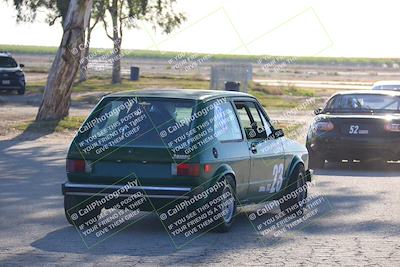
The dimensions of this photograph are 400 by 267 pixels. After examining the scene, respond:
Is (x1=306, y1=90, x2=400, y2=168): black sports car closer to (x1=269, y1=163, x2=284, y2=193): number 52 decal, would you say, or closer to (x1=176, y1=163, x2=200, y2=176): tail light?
(x1=269, y1=163, x2=284, y2=193): number 52 decal

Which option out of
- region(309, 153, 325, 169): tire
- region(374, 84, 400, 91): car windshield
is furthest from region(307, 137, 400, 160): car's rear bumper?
region(374, 84, 400, 91): car windshield

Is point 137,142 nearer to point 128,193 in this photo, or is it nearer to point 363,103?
point 128,193

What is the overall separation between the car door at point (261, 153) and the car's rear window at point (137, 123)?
1.03 meters

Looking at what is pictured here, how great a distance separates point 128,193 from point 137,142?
534mm

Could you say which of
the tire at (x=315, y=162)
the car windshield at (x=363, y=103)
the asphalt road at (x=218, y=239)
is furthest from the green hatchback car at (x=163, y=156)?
Result: the car windshield at (x=363, y=103)

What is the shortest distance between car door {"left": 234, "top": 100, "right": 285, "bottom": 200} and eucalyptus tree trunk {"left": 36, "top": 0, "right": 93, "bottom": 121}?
49.0ft

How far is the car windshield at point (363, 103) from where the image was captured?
784 inches

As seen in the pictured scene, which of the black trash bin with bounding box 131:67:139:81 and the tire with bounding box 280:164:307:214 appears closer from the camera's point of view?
the tire with bounding box 280:164:307:214

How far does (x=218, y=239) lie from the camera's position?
11.1 metres

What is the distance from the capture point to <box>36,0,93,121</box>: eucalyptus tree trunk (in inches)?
1080

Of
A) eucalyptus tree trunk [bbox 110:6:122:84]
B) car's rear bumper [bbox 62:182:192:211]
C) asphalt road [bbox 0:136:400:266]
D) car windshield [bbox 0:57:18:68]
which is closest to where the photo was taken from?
asphalt road [bbox 0:136:400:266]

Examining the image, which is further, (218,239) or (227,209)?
(227,209)

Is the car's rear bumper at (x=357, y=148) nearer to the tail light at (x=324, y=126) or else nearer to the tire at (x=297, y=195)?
the tail light at (x=324, y=126)

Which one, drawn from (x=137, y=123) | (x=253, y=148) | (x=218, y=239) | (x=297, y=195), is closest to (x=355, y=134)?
(x=297, y=195)
